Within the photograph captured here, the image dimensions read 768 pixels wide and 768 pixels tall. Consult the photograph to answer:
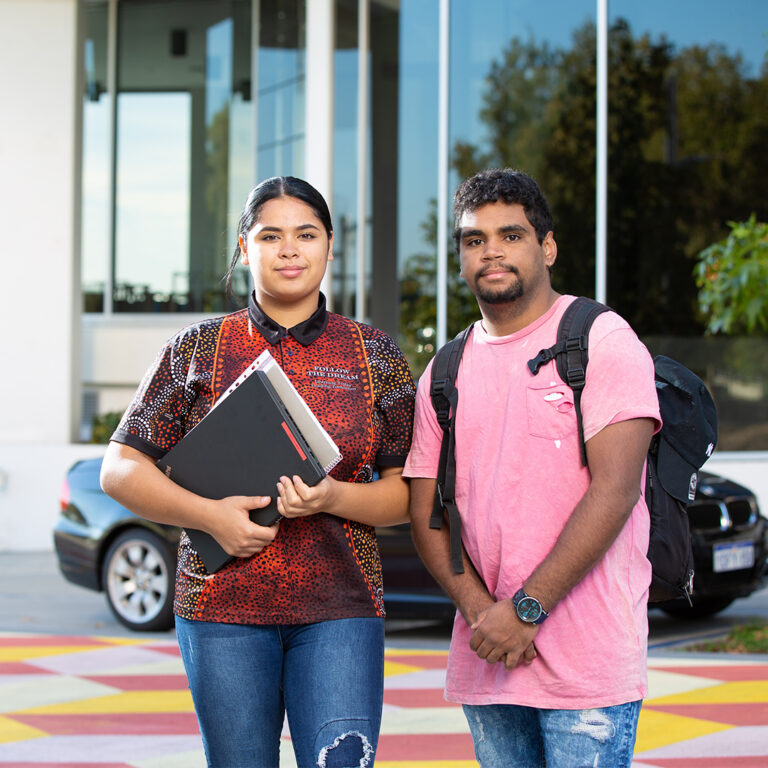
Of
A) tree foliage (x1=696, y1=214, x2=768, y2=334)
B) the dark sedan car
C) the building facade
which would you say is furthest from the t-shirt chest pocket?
the building facade

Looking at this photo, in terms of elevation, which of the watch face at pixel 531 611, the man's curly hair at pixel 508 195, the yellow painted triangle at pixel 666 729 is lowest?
the yellow painted triangle at pixel 666 729

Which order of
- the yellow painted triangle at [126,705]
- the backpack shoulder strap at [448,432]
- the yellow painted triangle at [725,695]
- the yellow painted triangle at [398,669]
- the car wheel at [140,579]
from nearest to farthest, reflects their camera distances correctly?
the backpack shoulder strap at [448,432] < the yellow painted triangle at [126,705] < the yellow painted triangle at [725,695] < the yellow painted triangle at [398,669] < the car wheel at [140,579]

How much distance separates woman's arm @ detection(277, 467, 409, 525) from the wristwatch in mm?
435

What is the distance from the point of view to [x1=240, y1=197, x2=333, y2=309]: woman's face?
289 cm

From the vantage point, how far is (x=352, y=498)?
9.07ft

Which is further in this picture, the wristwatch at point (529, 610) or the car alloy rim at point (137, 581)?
the car alloy rim at point (137, 581)

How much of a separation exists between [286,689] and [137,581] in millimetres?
5697

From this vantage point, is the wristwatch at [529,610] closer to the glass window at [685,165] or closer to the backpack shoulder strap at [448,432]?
the backpack shoulder strap at [448,432]

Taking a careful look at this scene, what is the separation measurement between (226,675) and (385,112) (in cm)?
1099

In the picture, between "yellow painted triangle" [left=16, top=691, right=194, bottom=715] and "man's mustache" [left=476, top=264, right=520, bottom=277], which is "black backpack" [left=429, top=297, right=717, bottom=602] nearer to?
"man's mustache" [left=476, top=264, right=520, bottom=277]

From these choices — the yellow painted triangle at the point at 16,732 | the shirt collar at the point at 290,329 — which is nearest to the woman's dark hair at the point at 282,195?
the shirt collar at the point at 290,329

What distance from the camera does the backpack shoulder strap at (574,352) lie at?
103 inches

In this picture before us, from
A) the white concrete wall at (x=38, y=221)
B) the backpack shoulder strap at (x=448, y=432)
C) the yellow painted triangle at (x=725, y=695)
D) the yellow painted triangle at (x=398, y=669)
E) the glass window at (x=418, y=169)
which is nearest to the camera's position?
the backpack shoulder strap at (x=448, y=432)

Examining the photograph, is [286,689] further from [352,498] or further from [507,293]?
[507,293]
